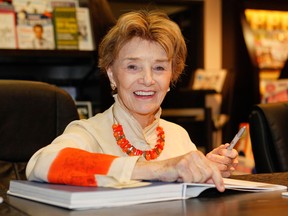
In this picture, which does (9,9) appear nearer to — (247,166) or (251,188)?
(247,166)

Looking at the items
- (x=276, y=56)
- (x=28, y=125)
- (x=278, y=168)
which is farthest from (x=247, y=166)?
(x=276, y=56)

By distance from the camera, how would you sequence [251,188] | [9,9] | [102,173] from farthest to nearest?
1. [9,9]
2. [251,188]
3. [102,173]

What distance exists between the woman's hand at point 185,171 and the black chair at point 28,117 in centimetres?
83

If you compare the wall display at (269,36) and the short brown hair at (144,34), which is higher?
the short brown hair at (144,34)

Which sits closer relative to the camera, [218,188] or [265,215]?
[265,215]

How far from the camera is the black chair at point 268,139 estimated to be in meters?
2.03

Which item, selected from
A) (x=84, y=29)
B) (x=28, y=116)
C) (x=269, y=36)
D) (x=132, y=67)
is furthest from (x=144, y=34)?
(x=269, y=36)

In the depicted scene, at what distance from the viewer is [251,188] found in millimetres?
1323

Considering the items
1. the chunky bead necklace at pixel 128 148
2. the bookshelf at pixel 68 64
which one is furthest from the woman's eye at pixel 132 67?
the bookshelf at pixel 68 64

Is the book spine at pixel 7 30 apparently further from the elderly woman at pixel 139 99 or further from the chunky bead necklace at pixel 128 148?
the chunky bead necklace at pixel 128 148

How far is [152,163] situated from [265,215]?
0.32 meters

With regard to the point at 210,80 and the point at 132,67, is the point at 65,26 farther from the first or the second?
the point at 210,80

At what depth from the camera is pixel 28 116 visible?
6.68ft

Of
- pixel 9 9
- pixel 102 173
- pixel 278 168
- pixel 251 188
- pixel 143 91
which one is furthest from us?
pixel 9 9
